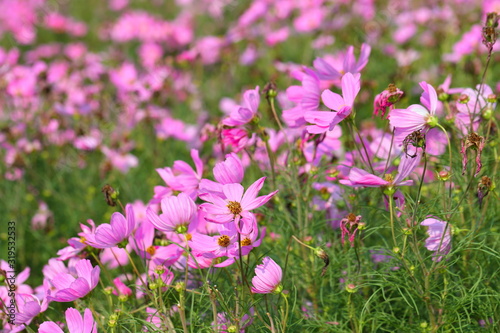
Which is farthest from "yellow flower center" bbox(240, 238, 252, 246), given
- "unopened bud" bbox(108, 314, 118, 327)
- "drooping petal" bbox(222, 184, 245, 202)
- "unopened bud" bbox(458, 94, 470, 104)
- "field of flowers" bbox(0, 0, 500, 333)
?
"unopened bud" bbox(458, 94, 470, 104)

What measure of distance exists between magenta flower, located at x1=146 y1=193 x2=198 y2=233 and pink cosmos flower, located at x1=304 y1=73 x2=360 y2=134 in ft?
1.20

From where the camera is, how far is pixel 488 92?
5.65ft

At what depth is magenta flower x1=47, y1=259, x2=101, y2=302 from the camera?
1355 mm

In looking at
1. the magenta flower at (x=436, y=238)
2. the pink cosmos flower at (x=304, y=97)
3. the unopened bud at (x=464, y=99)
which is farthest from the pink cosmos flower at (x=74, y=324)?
the unopened bud at (x=464, y=99)

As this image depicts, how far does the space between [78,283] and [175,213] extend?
0.31m

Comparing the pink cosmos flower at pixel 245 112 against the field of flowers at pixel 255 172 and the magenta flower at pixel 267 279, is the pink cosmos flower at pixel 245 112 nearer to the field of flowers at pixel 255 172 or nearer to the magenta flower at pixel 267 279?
the field of flowers at pixel 255 172

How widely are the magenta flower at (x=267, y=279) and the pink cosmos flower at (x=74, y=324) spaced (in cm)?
43

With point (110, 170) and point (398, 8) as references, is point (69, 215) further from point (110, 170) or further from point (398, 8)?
point (398, 8)

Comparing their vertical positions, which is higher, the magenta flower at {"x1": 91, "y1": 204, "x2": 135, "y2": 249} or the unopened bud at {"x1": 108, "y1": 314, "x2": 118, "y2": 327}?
the magenta flower at {"x1": 91, "y1": 204, "x2": 135, "y2": 249}

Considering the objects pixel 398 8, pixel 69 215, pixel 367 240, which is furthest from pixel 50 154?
pixel 398 8

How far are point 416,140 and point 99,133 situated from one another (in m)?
2.46

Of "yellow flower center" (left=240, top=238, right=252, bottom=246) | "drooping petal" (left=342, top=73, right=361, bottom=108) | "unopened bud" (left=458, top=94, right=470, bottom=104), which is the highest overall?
"drooping petal" (left=342, top=73, right=361, bottom=108)

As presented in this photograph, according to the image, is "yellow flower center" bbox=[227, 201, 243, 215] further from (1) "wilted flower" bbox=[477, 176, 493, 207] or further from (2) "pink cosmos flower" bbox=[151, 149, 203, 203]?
(1) "wilted flower" bbox=[477, 176, 493, 207]

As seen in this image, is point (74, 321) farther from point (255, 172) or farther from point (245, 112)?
point (255, 172)
